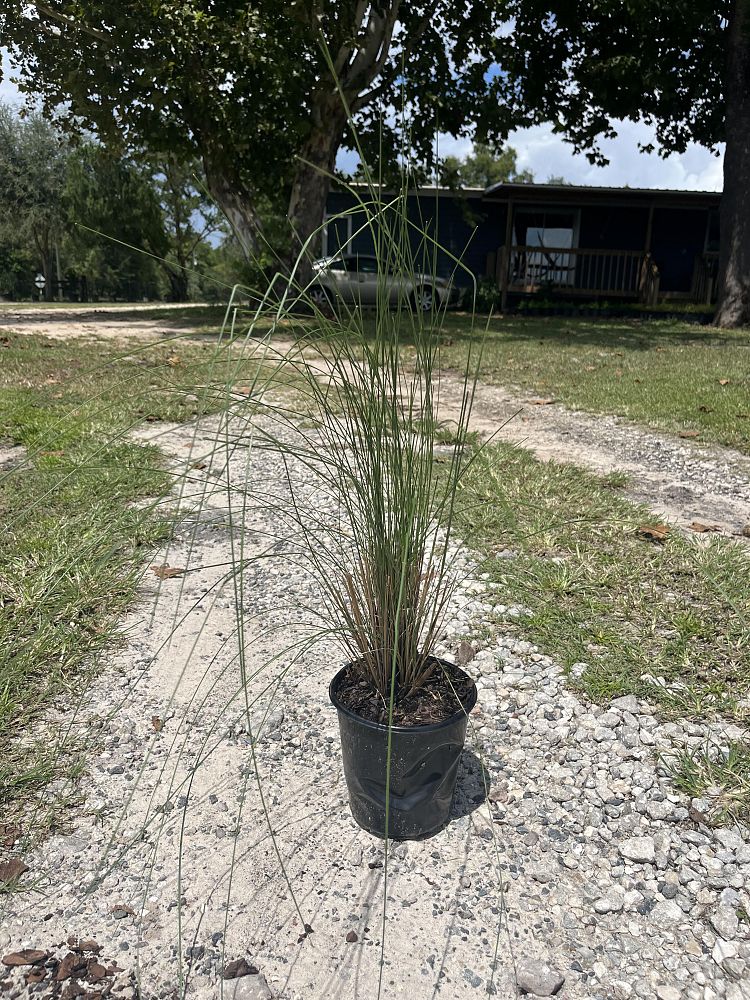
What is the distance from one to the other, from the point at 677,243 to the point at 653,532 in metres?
18.8

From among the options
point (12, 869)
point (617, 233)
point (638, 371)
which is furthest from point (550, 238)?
point (12, 869)

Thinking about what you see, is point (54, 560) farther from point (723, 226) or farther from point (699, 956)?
point (723, 226)

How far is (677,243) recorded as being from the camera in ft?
61.8

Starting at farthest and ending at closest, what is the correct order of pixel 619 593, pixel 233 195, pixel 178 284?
1. pixel 178 284
2. pixel 233 195
3. pixel 619 593

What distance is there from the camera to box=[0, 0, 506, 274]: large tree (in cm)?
904

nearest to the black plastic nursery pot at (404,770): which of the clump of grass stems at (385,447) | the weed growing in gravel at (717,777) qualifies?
the clump of grass stems at (385,447)

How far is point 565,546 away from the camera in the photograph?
2732 millimetres

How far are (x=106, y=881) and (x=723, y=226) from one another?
13.8 metres

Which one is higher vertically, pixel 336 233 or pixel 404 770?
pixel 336 233

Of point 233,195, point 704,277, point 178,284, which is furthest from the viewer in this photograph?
point 178,284

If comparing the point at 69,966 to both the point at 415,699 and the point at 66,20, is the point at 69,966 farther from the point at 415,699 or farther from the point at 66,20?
the point at 66,20

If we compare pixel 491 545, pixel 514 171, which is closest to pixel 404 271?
pixel 491 545

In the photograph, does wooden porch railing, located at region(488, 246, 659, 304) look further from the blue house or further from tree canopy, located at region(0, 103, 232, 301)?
tree canopy, located at region(0, 103, 232, 301)

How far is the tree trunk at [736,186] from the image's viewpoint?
11.2m
